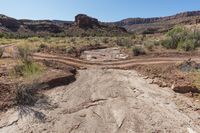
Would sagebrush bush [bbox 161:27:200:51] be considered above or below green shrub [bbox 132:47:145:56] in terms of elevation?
above

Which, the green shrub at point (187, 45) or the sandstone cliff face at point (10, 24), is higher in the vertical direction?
the sandstone cliff face at point (10, 24)

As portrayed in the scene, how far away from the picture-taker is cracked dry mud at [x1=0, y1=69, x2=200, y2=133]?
9.99 meters

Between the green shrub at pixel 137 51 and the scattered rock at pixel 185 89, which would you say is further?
the green shrub at pixel 137 51

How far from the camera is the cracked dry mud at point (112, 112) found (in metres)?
9.99

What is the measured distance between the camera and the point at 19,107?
39.0 ft

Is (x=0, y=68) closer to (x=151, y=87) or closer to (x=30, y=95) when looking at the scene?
(x=30, y=95)

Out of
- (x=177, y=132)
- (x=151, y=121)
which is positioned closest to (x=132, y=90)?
(x=151, y=121)

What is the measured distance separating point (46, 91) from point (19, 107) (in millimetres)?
2255

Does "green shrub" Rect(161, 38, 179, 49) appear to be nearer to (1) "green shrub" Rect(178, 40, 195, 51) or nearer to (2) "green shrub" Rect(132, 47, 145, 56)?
(1) "green shrub" Rect(178, 40, 195, 51)

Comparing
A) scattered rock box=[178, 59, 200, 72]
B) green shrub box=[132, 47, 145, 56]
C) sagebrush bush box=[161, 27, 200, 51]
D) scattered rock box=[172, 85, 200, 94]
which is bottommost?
scattered rock box=[172, 85, 200, 94]

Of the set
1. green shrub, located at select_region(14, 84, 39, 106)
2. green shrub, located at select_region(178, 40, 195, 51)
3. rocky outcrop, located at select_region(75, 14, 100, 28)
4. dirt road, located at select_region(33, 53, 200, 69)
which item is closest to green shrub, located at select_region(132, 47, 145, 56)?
dirt road, located at select_region(33, 53, 200, 69)

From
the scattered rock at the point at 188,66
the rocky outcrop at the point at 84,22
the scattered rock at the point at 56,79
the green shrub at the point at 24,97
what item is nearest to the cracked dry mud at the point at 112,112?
the scattered rock at the point at 56,79

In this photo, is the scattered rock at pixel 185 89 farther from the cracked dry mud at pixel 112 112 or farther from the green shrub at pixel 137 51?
the green shrub at pixel 137 51

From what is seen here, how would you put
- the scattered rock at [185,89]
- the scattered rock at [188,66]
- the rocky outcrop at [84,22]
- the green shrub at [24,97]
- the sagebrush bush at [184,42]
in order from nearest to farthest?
the green shrub at [24,97]
the scattered rock at [185,89]
the scattered rock at [188,66]
the sagebrush bush at [184,42]
the rocky outcrop at [84,22]
